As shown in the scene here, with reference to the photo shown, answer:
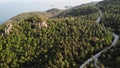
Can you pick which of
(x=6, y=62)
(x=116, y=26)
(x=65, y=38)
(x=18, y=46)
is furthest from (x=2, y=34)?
(x=116, y=26)

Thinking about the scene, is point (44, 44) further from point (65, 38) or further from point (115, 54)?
point (115, 54)

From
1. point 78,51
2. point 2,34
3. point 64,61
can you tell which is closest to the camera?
point 64,61

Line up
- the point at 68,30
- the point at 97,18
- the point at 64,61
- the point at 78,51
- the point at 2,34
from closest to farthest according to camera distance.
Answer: the point at 64,61, the point at 78,51, the point at 2,34, the point at 68,30, the point at 97,18

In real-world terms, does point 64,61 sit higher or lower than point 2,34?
lower

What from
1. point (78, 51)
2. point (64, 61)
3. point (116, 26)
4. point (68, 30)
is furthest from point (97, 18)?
point (64, 61)

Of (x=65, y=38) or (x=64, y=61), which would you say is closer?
(x=64, y=61)

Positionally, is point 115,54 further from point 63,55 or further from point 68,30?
point 68,30
